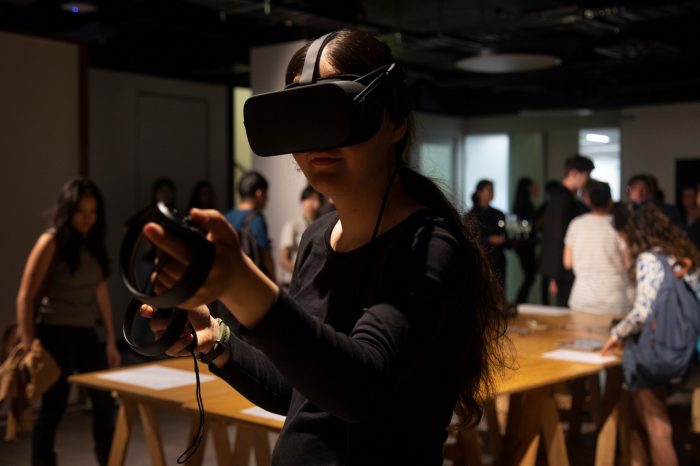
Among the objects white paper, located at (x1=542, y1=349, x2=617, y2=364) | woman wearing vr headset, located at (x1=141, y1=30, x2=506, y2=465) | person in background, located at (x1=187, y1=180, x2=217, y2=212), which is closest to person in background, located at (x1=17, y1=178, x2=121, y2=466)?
white paper, located at (x1=542, y1=349, x2=617, y2=364)

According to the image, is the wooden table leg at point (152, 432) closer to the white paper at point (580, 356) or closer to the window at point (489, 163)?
the white paper at point (580, 356)

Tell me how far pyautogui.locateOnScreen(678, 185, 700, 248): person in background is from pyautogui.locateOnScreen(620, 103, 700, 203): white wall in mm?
265

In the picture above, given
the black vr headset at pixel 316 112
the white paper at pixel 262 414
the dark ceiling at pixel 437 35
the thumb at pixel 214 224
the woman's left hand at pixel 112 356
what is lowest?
the woman's left hand at pixel 112 356

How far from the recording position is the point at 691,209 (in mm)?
9070

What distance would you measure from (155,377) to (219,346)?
7.09 ft

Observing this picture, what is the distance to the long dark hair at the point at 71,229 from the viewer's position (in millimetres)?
4039

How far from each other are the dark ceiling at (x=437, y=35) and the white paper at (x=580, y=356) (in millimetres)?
3672

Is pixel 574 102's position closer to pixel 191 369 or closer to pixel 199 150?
pixel 199 150

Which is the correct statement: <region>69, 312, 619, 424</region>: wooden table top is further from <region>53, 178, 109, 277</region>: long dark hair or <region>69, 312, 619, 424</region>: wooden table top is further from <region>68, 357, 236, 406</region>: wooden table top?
<region>53, 178, 109, 277</region>: long dark hair

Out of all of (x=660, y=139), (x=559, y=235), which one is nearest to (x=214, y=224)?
(x=559, y=235)

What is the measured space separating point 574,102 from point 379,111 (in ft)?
37.1

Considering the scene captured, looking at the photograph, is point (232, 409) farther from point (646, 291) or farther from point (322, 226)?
point (646, 291)

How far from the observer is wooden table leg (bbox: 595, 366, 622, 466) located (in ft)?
12.9

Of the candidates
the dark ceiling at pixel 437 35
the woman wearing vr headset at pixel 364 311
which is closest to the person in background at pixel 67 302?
the dark ceiling at pixel 437 35
